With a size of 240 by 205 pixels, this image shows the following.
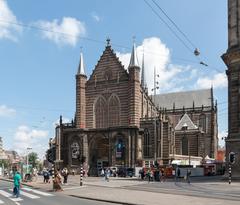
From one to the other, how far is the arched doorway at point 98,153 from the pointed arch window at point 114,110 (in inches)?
131

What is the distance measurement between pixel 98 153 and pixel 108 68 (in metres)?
15.3

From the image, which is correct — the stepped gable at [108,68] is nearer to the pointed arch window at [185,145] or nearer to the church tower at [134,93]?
the church tower at [134,93]

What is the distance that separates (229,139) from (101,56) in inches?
1805

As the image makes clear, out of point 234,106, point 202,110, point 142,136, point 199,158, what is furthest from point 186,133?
point 234,106

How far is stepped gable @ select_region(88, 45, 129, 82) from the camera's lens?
268 feet

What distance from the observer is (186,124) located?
101500 millimetres

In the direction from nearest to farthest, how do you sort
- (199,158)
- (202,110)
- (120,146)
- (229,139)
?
1. (229,139)
2. (120,146)
3. (199,158)
4. (202,110)

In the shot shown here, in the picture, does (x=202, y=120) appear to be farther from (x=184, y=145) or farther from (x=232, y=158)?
(x=232, y=158)

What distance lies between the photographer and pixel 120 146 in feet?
254

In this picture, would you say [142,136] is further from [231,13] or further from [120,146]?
[231,13]

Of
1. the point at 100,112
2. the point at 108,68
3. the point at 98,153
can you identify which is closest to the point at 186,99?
the point at 108,68

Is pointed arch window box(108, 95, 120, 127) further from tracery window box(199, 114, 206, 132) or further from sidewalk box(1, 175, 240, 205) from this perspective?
sidewalk box(1, 175, 240, 205)

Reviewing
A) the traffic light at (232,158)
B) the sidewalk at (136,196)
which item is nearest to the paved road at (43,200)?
the sidewalk at (136,196)

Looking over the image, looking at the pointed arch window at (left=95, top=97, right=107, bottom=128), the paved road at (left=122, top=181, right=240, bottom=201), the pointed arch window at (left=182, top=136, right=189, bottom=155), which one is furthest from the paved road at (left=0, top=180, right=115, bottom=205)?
the pointed arch window at (left=182, top=136, right=189, bottom=155)
